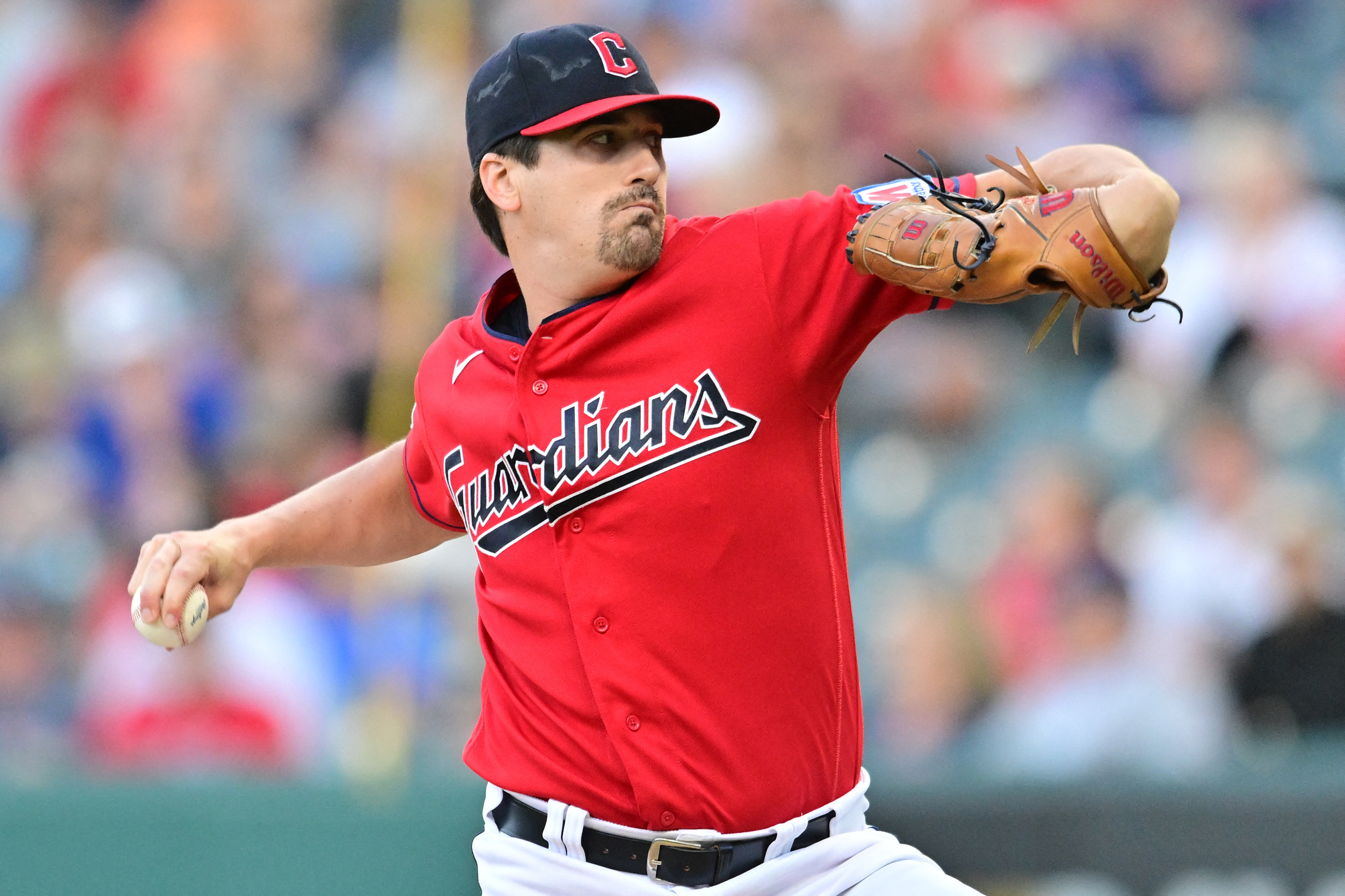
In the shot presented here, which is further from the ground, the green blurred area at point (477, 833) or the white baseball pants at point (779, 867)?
the white baseball pants at point (779, 867)

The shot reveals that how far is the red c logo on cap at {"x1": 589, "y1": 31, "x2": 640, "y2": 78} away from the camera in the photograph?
9.60ft

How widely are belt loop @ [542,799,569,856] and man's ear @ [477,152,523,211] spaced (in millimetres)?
1138

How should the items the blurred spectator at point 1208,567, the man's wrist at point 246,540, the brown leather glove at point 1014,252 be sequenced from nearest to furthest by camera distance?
the brown leather glove at point 1014,252 → the man's wrist at point 246,540 → the blurred spectator at point 1208,567

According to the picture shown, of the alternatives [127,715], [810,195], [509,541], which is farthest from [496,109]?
[127,715]

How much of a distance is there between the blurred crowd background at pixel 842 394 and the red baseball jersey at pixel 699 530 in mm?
2404

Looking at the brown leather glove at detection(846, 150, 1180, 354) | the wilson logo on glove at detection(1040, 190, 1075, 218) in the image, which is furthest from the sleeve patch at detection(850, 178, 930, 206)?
the wilson logo on glove at detection(1040, 190, 1075, 218)

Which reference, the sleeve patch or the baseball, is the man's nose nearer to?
the sleeve patch

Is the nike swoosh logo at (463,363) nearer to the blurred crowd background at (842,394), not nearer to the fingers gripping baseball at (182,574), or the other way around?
the fingers gripping baseball at (182,574)

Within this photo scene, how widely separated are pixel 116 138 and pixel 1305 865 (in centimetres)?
624

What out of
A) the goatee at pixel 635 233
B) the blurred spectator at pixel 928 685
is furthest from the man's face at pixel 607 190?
the blurred spectator at pixel 928 685

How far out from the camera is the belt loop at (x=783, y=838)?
280cm

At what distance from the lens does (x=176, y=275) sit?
7.45 meters

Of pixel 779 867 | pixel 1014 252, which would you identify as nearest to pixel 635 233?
pixel 1014 252

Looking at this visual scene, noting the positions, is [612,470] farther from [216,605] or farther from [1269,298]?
[1269,298]
